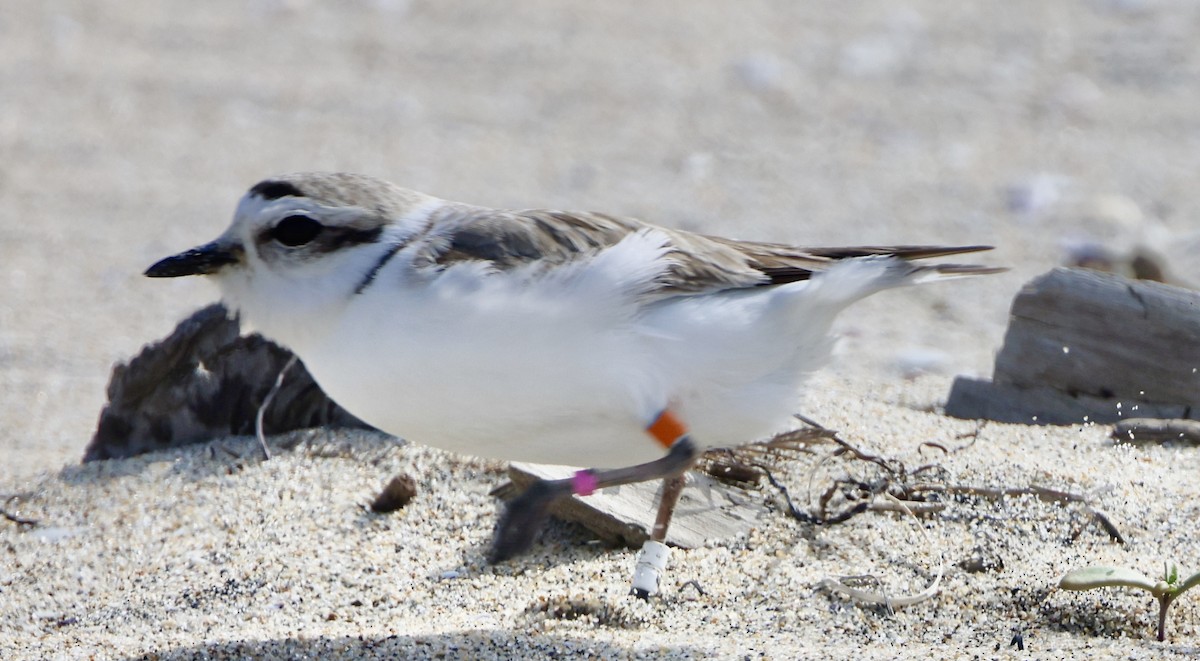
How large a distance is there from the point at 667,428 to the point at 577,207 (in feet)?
13.8

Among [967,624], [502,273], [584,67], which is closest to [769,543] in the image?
[967,624]

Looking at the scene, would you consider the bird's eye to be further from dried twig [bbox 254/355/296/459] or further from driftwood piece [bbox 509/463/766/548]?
dried twig [bbox 254/355/296/459]

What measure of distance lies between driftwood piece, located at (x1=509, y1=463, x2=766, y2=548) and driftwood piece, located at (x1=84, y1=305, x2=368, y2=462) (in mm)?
971

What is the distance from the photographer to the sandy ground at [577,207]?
3311 mm

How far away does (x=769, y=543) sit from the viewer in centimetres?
362

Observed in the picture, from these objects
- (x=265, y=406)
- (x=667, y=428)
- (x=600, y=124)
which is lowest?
(x=265, y=406)

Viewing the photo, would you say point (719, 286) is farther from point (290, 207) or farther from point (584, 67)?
point (584, 67)

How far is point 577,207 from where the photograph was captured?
721 centimetres

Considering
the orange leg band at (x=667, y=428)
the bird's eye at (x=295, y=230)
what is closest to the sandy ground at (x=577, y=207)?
the orange leg band at (x=667, y=428)

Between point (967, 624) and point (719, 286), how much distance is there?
95 centimetres

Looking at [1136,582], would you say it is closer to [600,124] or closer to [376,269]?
[376,269]

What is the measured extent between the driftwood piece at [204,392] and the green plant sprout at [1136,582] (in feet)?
7.56

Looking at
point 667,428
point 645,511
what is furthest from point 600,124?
point 667,428

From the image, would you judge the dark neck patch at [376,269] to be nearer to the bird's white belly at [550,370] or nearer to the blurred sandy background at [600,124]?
the bird's white belly at [550,370]
